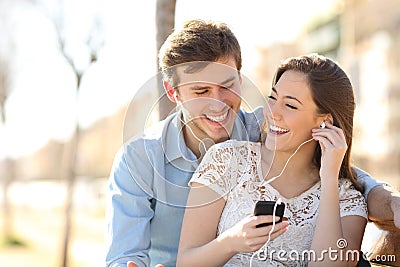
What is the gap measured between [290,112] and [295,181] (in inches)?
11.5

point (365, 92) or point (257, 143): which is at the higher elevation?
point (257, 143)

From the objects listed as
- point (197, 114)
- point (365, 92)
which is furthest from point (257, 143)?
point (365, 92)

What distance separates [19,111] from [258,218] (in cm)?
1060

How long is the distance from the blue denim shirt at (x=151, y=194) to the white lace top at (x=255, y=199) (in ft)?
0.72

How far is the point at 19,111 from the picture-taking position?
12523mm

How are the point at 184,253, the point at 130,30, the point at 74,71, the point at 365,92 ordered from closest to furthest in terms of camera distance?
the point at 184,253 < the point at 74,71 < the point at 130,30 < the point at 365,92

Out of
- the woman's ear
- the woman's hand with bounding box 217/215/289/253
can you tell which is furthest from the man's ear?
the woman's hand with bounding box 217/215/289/253

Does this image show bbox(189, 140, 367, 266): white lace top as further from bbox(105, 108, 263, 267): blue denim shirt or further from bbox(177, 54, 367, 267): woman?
bbox(105, 108, 263, 267): blue denim shirt

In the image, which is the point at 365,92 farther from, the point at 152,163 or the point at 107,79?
the point at 152,163

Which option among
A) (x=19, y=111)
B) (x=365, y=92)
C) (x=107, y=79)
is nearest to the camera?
(x=107, y=79)

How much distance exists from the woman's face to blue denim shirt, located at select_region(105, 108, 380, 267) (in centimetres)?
25

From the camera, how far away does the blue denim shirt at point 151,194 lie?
114 inches

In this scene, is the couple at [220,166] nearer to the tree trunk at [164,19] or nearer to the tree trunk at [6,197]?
the tree trunk at [164,19]

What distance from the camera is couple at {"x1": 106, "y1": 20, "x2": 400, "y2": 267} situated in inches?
109
